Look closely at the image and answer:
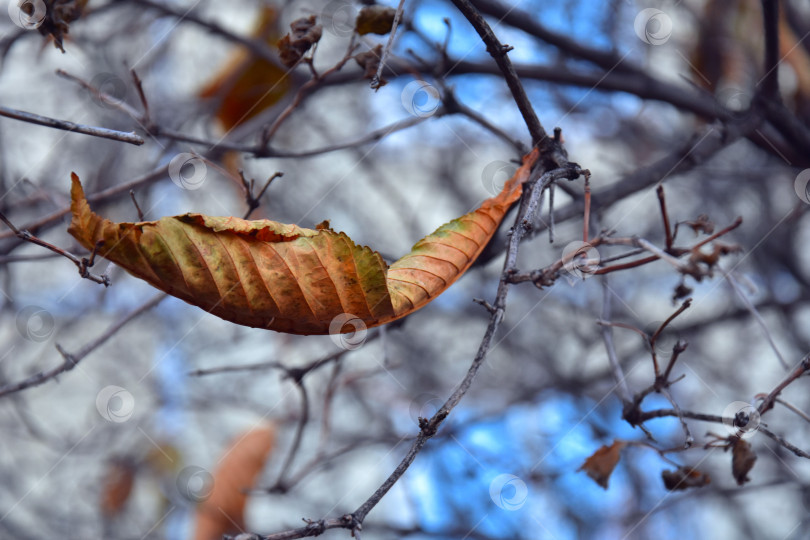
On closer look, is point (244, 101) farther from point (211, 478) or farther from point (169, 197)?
point (211, 478)

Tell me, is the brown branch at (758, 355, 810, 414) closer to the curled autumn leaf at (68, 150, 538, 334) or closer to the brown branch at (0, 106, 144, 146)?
the curled autumn leaf at (68, 150, 538, 334)

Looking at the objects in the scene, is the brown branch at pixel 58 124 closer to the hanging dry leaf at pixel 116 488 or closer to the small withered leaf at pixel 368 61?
the small withered leaf at pixel 368 61

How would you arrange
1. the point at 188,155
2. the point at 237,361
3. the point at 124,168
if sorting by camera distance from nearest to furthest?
the point at 188,155, the point at 124,168, the point at 237,361

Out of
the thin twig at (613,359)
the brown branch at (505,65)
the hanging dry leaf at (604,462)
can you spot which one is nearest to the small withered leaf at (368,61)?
the brown branch at (505,65)

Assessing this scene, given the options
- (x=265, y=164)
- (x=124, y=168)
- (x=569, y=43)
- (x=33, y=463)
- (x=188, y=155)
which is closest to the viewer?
(x=188, y=155)

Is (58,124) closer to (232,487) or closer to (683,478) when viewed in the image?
(683,478)

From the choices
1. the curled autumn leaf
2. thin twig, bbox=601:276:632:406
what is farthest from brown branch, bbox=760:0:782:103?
the curled autumn leaf

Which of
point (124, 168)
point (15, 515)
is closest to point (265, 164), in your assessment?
point (124, 168)
